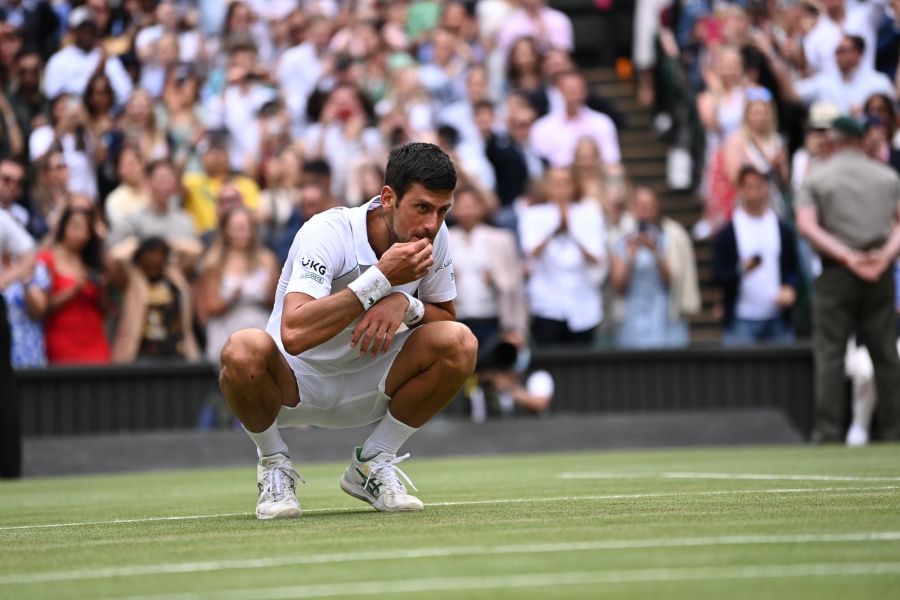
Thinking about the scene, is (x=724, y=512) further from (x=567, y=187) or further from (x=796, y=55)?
(x=796, y=55)

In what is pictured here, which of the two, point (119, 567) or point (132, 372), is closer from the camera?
point (119, 567)

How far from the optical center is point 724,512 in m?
6.96

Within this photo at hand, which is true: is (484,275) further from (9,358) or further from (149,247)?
(9,358)

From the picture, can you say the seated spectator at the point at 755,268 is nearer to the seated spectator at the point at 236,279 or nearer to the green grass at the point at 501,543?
the seated spectator at the point at 236,279

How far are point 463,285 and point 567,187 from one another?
4.87 feet

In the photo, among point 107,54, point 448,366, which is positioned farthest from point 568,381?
point 448,366

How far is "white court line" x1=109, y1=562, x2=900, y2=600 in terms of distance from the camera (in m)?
4.87

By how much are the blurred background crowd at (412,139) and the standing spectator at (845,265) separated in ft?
1.64

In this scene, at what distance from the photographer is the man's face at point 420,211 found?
738 cm

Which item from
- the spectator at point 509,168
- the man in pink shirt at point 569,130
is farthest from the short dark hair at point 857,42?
the spectator at point 509,168

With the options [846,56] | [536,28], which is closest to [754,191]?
[846,56]

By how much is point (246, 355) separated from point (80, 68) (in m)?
13.1

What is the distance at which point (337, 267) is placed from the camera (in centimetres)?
764

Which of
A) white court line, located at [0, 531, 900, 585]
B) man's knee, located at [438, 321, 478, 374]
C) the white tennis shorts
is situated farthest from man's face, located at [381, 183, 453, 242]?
white court line, located at [0, 531, 900, 585]
